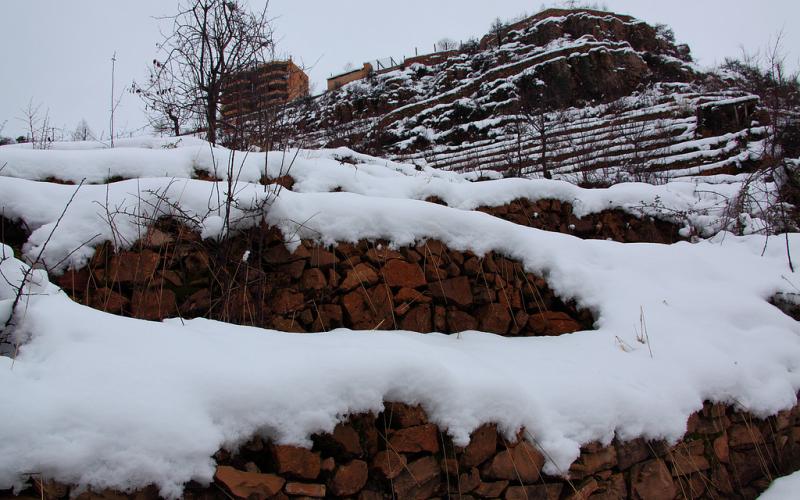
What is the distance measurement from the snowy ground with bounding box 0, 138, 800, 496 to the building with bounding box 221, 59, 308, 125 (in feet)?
1.54

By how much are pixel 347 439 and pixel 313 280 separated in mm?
1087

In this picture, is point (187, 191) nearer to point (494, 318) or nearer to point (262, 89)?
point (262, 89)

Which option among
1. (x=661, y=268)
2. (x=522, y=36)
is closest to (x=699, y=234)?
(x=661, y=268)

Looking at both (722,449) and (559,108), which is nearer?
(722,449)

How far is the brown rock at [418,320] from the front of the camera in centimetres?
254

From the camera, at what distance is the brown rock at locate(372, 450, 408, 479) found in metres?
1.53

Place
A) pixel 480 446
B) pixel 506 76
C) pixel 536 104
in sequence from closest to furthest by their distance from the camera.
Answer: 1. pixel 480 446
2. pixel 536 104
3. pixel 506 76

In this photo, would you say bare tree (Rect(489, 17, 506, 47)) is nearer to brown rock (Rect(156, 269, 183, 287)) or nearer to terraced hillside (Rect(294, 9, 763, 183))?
terraced hillside (Rect(294, 9, 763, 183))

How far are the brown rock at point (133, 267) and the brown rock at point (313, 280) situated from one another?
77 cm

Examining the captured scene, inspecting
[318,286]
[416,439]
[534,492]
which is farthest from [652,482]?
[318,286]

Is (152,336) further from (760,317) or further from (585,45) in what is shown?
(585,45)

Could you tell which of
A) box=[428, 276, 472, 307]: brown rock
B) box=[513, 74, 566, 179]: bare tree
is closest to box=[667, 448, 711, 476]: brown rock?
box=[428, 276, 472, 307]: brown rock

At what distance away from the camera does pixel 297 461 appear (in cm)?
137

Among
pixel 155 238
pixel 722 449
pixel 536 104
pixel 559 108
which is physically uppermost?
pixel 536 104
